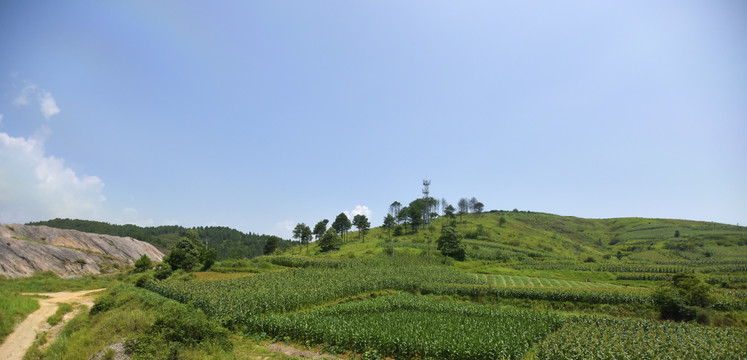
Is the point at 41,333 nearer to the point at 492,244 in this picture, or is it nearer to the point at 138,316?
the point at 138,316

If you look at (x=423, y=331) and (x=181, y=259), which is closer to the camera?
(x=423, y=331)

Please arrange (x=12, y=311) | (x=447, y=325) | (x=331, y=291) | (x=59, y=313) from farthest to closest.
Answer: (x=331, y=291) < (x=59, y=313) < (x=12, y=311) < (x=447, y=325)

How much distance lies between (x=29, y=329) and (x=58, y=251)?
1788 inches

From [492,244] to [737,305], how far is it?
61.5m

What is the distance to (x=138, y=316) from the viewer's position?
1920 centimetres

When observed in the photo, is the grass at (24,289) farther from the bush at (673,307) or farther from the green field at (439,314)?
the bush at (673,307)

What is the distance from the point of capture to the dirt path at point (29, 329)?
20172 mm

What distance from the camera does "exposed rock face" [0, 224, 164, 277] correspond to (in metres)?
47.5

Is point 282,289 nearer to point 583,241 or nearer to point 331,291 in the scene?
point 331,291

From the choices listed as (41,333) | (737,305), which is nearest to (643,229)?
(737,305)

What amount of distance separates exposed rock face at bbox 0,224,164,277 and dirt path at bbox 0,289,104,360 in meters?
22.9

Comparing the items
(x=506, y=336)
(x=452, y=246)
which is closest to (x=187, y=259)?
(x=452, y=246)

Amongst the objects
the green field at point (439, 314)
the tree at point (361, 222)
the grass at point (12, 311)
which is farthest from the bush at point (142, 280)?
the tree at point (361, 222)

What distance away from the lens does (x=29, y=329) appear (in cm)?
2384
